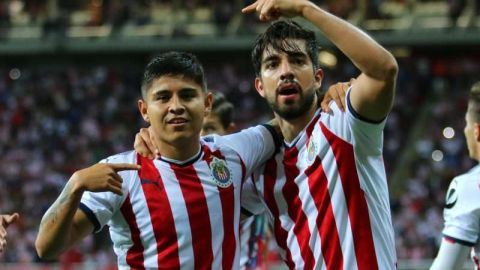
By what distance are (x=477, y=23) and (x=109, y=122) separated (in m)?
9.39

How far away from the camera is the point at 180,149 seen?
4.55 meters

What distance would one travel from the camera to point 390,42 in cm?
2417

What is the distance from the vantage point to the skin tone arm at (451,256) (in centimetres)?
489

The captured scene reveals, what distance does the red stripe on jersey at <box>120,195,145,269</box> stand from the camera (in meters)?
4.39

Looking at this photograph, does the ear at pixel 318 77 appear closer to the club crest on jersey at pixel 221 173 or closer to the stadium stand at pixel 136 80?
the club crest on jersey at pixel 221 173

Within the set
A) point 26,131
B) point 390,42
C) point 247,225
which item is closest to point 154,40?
point 26,131

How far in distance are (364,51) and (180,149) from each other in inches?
42.9

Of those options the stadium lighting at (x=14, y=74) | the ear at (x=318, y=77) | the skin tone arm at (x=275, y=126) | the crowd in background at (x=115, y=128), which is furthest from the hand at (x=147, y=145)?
the stadium lighting at (x=14, y=74)

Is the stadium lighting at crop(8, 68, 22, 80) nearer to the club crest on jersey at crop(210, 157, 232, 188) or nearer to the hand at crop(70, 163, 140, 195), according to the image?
the club crest on jersey at crop(210, 157, 232, 188)

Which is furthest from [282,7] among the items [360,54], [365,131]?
[365,131]

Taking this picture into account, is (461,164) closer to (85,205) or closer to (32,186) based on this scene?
(32,186)

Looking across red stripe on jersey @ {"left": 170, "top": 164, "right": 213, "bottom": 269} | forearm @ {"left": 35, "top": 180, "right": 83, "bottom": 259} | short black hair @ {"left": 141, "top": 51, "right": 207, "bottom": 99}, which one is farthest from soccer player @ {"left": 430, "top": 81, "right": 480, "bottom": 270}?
forearm @ {"left": 35, "top": 180, "right": 83, "bottom": 259}

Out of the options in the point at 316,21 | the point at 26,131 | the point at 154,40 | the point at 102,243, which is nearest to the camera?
the point at 316,21

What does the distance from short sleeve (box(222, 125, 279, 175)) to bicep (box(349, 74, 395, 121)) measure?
735mm
